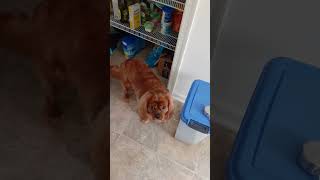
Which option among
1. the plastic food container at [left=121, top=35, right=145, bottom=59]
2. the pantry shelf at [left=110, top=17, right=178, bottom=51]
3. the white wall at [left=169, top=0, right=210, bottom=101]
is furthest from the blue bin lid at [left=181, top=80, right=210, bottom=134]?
the plastic food container at [left=121, top=35, right=145, bottom=59]

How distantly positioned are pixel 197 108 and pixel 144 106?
290 mm

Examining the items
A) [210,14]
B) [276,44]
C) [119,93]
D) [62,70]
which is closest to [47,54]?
[62,70]

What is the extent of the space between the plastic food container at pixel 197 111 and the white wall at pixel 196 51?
0.10m

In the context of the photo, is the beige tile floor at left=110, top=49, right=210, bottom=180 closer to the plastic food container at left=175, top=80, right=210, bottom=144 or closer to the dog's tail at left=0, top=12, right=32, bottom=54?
the plastic food container at left=175, top=80, right=210, bottom=144

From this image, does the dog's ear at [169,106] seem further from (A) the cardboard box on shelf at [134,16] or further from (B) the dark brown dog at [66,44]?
(B) the dark brown dog at [66,44]

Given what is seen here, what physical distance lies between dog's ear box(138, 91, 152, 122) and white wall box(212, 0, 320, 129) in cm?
41

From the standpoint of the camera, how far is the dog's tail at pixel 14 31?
214 mm

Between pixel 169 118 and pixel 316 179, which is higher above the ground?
pixel 316 179

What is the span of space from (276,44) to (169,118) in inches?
30.0

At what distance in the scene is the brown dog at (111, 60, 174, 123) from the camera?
1375mm

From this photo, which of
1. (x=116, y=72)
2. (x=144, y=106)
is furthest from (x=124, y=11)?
(x=144, y=106)

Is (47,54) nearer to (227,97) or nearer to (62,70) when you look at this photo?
(62,70)

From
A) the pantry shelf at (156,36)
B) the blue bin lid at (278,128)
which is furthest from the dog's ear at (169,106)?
the blue bin lid at (278,128)

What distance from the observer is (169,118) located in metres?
1.51
